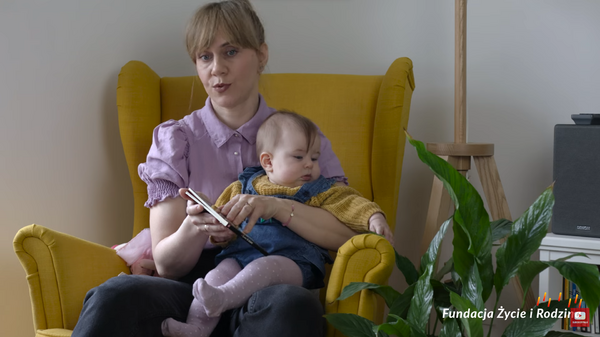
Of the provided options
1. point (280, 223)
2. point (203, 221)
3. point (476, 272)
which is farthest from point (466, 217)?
point (203, 221)

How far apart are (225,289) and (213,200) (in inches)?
14.7

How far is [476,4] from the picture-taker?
2062 millimetres

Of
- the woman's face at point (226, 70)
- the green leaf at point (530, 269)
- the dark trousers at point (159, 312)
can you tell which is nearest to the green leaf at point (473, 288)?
the green leaf at point (530, 269)

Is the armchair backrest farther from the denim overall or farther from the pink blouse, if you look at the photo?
the denim overall

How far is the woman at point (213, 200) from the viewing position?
109 centimetres

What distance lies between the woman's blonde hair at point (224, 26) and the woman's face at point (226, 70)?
15mm

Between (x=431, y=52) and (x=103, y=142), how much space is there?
1290 mm

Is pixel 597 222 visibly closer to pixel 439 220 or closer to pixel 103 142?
pixel 439 220

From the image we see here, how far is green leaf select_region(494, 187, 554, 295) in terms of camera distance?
112 cm

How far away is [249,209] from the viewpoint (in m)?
1.22

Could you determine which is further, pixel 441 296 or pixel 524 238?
pixel 441 296

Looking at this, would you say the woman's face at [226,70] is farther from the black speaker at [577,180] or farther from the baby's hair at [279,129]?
the black speaker at [577,180]

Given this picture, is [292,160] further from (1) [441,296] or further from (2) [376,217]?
(1) [441,296]

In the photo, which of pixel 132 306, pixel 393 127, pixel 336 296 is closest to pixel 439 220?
pixel 393 127
